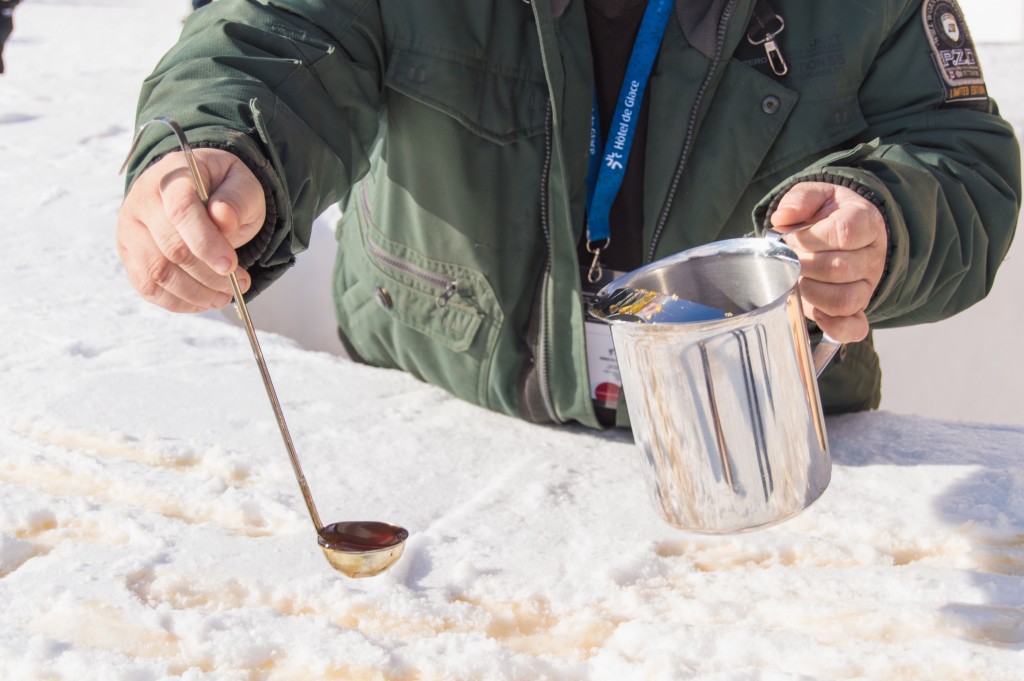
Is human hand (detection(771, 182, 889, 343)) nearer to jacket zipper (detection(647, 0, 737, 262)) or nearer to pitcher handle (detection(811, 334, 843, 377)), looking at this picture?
pitcher handle (detection(811, 334, 843, 377))

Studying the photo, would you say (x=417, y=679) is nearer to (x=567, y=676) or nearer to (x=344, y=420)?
(x=567, y=676)

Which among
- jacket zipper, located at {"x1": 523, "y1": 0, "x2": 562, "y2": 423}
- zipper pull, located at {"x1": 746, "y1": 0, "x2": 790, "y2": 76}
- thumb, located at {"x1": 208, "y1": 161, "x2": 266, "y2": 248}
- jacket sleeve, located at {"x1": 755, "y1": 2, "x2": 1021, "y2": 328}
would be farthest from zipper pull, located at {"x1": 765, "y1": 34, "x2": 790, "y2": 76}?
thumb, located at {"x1": 208, "y1": 161, "x2": 266, "y2": 248}

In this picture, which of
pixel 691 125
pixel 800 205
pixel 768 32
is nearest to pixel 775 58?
pixel 768 32

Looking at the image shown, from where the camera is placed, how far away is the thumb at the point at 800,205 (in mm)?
1089

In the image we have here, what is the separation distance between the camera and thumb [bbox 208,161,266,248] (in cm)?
100

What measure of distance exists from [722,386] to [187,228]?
0.50 m

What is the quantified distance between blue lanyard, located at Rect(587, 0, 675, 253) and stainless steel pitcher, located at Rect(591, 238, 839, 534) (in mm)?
427

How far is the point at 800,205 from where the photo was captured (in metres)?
1.09

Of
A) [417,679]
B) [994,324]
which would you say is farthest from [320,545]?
[994,324]

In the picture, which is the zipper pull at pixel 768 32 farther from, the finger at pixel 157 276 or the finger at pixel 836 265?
the finger at pixel 157 276

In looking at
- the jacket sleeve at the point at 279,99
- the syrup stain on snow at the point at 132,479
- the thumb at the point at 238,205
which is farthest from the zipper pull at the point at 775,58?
the syrup stain on snow at the point at 132,479

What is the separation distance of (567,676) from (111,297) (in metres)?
1.30

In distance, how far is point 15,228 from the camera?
229 cm

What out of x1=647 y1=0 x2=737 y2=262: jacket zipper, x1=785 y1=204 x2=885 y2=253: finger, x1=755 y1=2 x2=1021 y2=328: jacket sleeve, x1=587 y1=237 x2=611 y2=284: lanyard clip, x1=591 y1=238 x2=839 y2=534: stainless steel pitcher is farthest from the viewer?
x1=587 y1=237 x2=611 y2=284: lanyard clip
